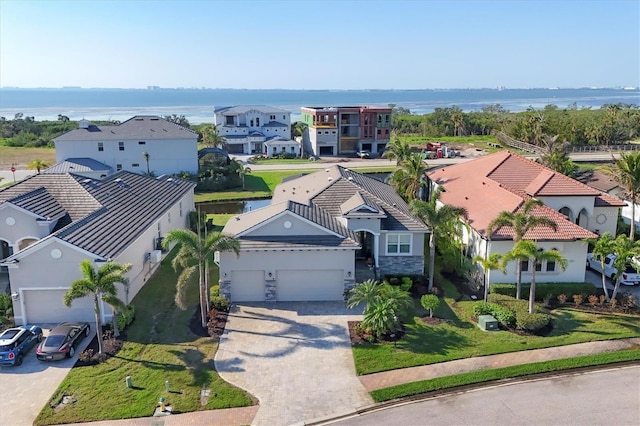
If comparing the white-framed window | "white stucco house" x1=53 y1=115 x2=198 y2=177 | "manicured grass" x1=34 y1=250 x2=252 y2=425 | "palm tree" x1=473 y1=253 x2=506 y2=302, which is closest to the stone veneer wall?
the white-framed window

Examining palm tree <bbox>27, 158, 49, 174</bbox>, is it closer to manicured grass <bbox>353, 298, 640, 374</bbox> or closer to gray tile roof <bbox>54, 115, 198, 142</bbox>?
gray tile roof <bbox>54, 115, 198, 142</bbox>

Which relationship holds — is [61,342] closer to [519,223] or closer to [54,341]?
[54,341]

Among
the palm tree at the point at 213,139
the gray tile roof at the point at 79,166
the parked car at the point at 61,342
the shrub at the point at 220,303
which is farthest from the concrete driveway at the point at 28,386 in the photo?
the palm tree at the point at 213,139

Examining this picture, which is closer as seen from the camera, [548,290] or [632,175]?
[548,290]

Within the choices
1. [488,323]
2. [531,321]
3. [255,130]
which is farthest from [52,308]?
[255,130]

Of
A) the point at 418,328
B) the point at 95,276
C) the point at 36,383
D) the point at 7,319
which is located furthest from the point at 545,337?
the point at 7,319

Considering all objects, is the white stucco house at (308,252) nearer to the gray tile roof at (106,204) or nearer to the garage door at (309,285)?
the garage door at (309,285)
